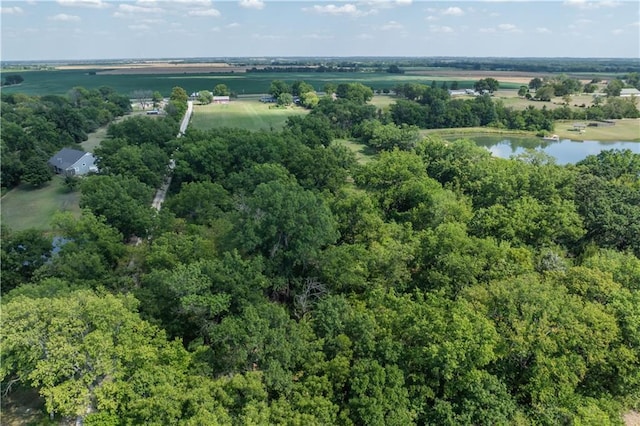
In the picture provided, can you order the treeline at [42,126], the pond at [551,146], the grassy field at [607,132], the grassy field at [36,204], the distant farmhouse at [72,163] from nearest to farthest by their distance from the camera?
the grassy field at [36,204]
the treeline at [42,126]
the distant farmhouse at [72,163]
the pond at [551,146]
the grassy field at [607,132]

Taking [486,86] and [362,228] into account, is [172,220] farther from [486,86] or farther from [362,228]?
[486,86]

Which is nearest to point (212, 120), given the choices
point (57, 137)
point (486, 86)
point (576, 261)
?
point (57, 137)

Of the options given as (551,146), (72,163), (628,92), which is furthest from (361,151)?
(628,92)

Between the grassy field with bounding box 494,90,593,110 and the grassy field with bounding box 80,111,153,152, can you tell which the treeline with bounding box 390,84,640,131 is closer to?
the grassy field with bounding box 494,90,593,110

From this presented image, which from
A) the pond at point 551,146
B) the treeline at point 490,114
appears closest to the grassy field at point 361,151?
the treeline at point 490,114

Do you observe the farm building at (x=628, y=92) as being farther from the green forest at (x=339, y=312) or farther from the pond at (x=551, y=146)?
the green forest at (x=339, y=312)
